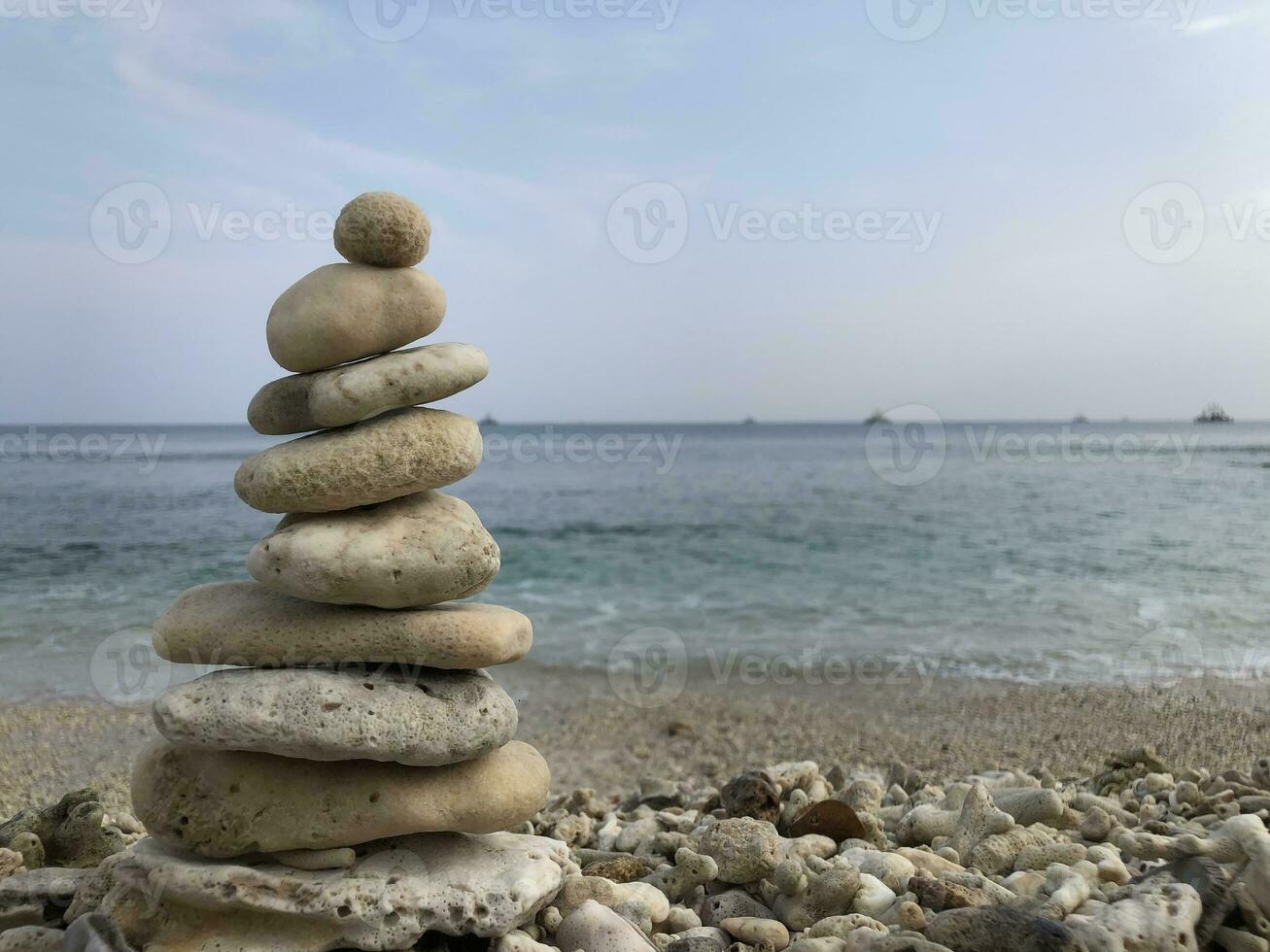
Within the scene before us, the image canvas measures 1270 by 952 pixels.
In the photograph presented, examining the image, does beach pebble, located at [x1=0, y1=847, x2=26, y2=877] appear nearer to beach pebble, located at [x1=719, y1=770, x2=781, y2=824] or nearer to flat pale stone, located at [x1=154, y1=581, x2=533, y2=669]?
flat pale stone, located at [x1=154, y1=581, x2=533, y2=669]

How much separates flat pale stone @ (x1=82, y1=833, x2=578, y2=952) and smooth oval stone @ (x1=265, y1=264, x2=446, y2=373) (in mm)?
2018

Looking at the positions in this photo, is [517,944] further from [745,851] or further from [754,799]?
[754,799]

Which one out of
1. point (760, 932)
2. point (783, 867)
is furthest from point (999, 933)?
point (783, 867)

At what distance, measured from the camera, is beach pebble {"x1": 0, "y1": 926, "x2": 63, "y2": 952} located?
3.34 meters

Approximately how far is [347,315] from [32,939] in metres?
2.67

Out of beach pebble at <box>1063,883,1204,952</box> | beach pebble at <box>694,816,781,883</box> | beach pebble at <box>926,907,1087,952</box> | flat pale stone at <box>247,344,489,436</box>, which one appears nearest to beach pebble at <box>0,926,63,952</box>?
flat pale stone at <box>247,344,489,436</box>

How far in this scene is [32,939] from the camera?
3393mm

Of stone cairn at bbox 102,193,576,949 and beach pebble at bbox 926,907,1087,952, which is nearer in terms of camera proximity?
beach pebble at bbox 926,907,1087,952

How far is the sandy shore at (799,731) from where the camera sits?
8.02 m

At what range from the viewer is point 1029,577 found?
19234mm

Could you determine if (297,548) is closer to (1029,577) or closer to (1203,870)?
(1203,870)

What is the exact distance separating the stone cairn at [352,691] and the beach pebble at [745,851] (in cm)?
79

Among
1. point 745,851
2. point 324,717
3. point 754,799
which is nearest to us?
point 324,717

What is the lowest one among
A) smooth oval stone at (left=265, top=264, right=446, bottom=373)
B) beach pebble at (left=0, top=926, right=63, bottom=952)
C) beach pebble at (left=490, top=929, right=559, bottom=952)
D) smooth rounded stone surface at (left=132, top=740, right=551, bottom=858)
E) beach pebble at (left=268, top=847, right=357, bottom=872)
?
beach pebble at (left=490, top=929, right=559, bottom=952)
